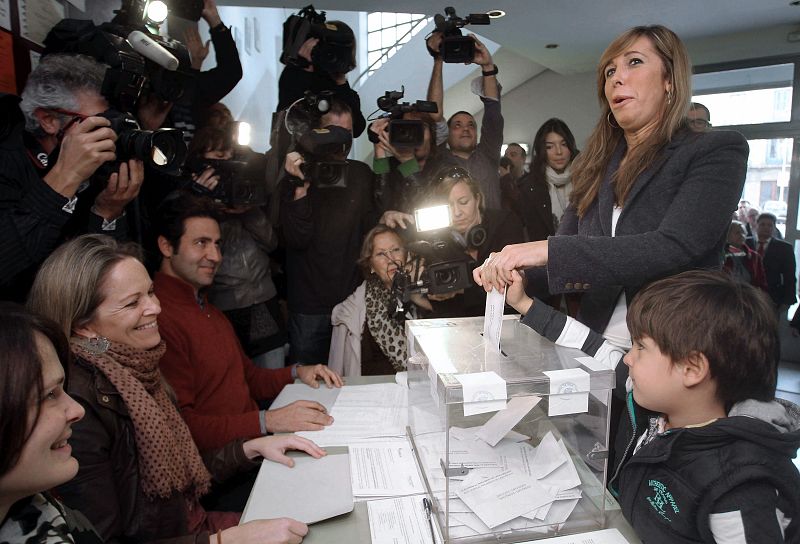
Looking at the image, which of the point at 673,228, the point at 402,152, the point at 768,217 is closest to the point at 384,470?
the point at 673,228

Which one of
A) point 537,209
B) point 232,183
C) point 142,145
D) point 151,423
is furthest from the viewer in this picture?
point 537,209

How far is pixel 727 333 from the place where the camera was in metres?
1.01

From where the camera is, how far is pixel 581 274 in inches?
46.8

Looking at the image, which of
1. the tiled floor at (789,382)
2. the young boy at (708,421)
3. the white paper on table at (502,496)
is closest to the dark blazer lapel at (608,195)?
the young boy at (708,421)

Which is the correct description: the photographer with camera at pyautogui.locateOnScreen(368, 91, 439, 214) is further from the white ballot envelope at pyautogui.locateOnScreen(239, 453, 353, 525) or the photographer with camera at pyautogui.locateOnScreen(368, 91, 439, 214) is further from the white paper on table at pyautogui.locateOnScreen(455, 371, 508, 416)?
the white paper on table at pyautogui.locateOnScreen(455, 371, 508, 416)

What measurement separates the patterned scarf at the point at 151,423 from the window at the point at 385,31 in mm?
5306

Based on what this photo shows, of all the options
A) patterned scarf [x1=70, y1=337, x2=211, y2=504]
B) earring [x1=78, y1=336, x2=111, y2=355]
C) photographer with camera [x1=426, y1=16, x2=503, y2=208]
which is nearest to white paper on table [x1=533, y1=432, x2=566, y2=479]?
patterned scarf [x1=70, y1=337, x2=211, y2=504]

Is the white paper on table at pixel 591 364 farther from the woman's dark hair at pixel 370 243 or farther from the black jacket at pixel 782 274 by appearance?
the black jacket at pixel 782 274

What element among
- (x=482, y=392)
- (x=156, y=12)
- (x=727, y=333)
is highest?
(x=156, y=12)

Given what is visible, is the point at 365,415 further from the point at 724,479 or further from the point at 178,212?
the point at 178,212

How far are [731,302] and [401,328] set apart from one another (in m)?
1.31

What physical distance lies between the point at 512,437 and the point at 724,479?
425mm

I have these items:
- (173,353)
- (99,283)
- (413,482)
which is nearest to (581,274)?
(413,482)

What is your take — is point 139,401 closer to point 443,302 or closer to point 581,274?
point 581,274
